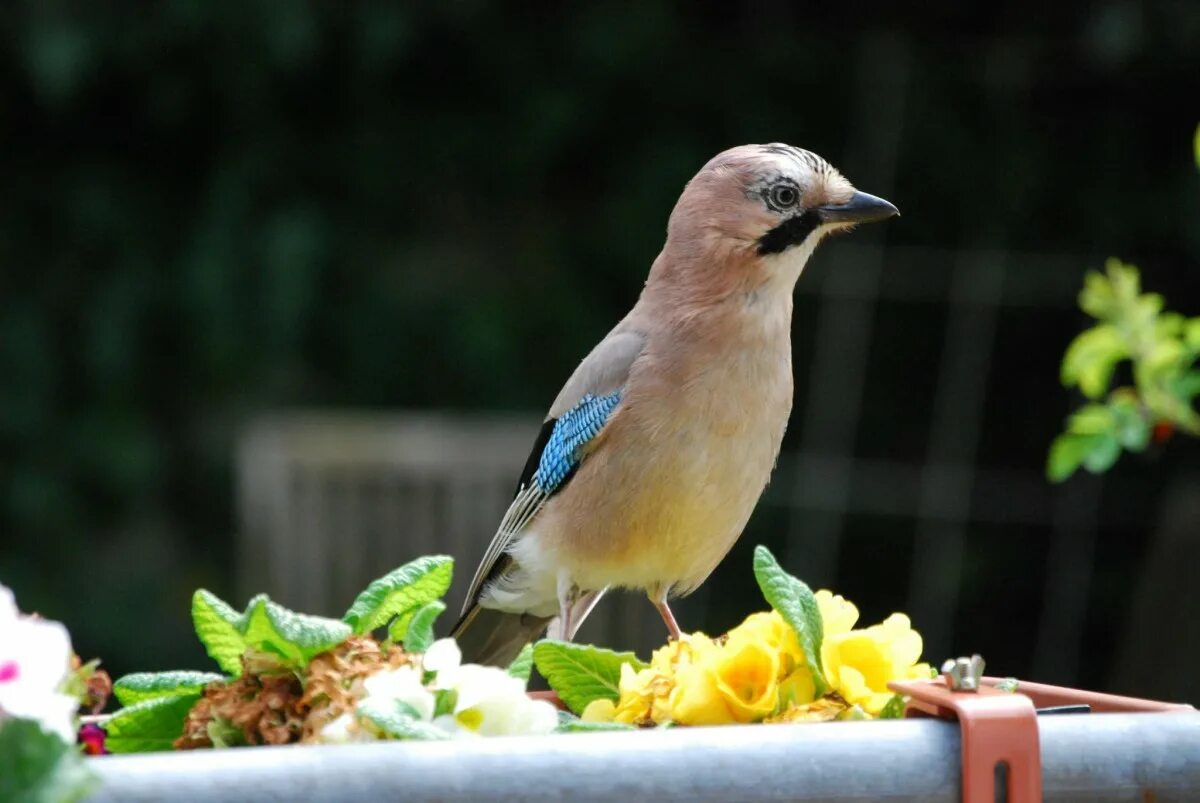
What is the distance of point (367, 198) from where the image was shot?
4418 mm

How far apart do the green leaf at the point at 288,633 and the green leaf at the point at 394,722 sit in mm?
72

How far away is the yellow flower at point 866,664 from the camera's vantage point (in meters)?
1.29

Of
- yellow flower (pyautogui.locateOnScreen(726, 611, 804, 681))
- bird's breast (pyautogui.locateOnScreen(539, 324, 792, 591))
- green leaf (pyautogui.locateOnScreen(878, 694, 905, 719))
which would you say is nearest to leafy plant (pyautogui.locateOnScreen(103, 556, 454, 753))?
yellow flower (pyautogui.locateOnScreen(726, 611, 804, 681))

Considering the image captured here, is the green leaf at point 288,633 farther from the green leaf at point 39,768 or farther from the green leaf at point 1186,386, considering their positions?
the green leaf at point 1186,386

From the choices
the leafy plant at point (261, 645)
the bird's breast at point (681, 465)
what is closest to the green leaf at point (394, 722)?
the leafy plant at point (261, 645)

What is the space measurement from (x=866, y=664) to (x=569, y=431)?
35.6 inches

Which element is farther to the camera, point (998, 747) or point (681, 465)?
point (681, 465)

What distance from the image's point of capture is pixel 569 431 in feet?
7.09

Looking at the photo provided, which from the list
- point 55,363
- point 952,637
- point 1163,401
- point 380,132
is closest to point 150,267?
point 55,363

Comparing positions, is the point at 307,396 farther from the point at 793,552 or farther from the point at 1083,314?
the point at 1083,314

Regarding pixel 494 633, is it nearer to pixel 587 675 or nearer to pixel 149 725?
pixel 587 675

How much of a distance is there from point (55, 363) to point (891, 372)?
7.07 feet

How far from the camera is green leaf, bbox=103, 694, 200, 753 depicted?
1247mm

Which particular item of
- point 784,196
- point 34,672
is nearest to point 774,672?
point 34,672
